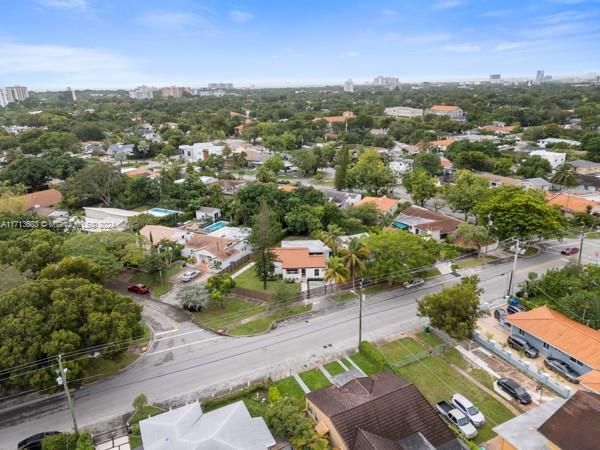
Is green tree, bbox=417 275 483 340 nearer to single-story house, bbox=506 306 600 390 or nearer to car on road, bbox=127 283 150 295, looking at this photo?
single-story house, bbox=506 306 600 390

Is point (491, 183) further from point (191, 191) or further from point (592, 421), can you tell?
point (592, 421)

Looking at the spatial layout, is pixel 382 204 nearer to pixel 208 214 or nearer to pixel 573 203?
pixel 208 214

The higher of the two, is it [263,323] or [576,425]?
[576,425]

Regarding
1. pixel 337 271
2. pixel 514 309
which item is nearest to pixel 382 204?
pixel 337 271

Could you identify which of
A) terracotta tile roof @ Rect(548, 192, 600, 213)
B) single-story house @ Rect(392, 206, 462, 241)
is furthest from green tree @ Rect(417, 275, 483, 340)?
terracotta tile roof @ Rect(548, 192, 600, 213)

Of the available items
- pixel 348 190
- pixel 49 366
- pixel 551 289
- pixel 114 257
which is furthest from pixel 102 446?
pixel 348 190

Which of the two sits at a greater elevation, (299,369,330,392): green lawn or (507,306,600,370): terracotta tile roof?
(507,306,600,370): terracotta tile roof
